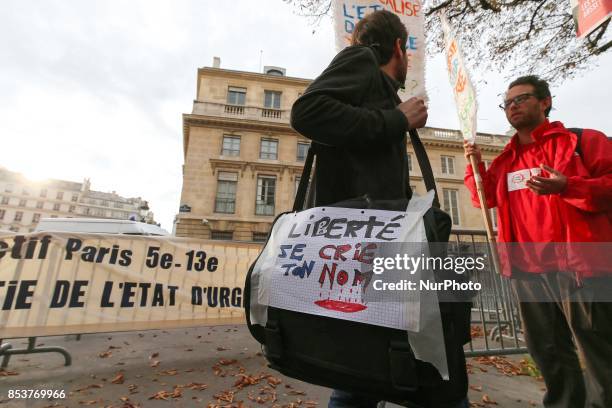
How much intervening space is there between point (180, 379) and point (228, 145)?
65.3ft

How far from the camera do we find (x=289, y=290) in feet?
3.15

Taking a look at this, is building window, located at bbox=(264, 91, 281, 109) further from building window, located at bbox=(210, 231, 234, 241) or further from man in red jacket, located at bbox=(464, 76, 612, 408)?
man in red jacket, located at bbox=(464, 76, 612, 408)

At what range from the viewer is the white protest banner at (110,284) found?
3232 millimetres

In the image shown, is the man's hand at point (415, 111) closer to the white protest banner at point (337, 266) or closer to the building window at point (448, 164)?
the white protest banner at point (337, 266)

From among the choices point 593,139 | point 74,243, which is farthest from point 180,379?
point 593,139

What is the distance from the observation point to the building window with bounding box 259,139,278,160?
71.2ft

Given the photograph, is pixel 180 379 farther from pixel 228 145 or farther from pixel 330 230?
pixel 228 145

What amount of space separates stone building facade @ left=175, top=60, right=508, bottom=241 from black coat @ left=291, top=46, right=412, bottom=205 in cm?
1861

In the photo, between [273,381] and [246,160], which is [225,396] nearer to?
[273,381]

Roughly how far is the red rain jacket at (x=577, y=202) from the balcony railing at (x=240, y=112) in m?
20.7

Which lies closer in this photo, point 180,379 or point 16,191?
point 180,379

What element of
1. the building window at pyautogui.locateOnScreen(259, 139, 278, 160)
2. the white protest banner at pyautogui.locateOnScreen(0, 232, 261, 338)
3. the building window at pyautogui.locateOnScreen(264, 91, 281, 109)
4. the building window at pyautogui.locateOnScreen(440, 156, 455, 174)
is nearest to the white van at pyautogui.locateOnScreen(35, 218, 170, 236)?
the white protest banner at pyautogui.locateOnScreen(0, 232, 261, 338)

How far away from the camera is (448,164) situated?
2430 cm

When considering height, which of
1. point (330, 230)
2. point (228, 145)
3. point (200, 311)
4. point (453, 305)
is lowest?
point (200, 311)
